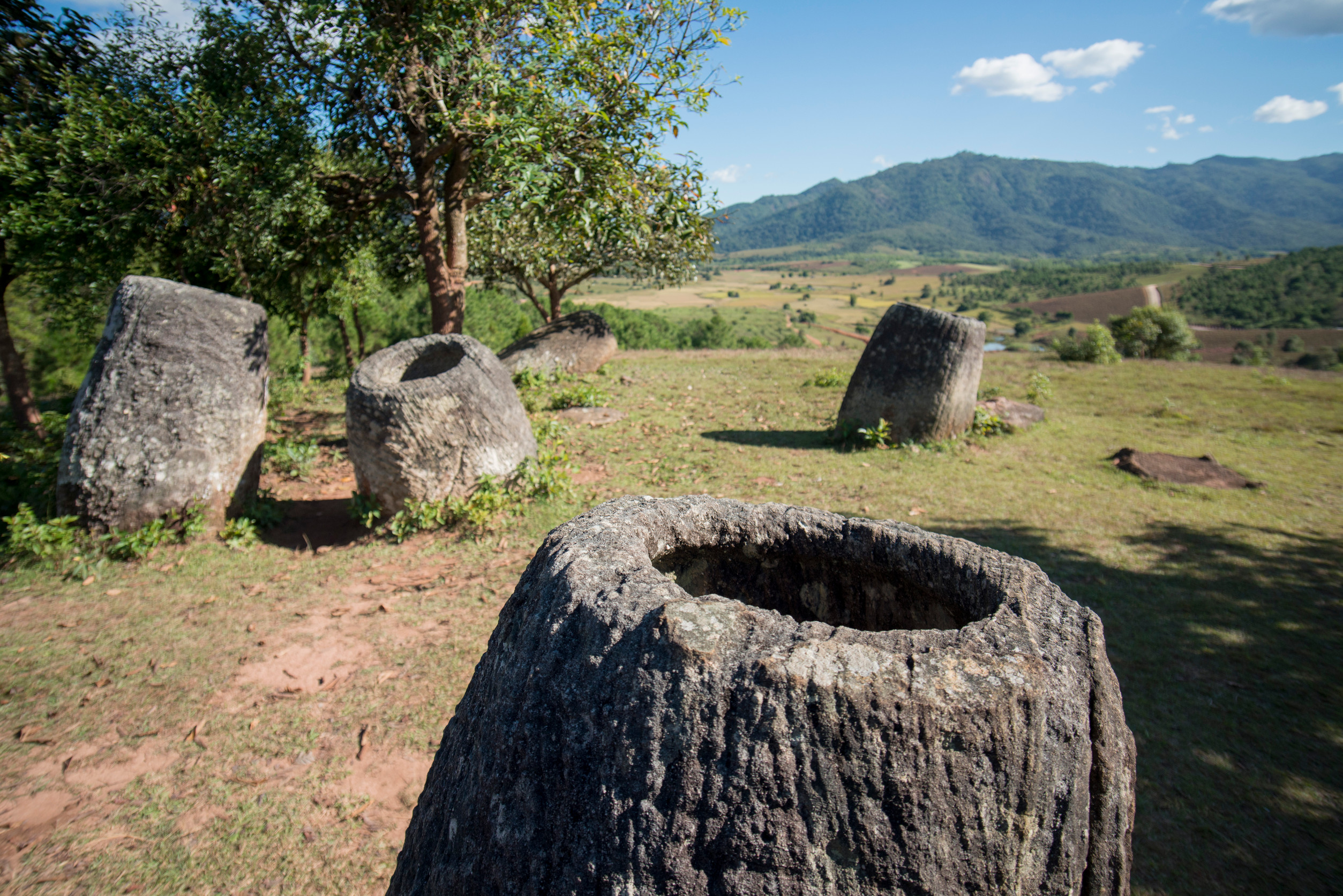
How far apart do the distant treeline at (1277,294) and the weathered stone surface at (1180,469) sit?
68.7m

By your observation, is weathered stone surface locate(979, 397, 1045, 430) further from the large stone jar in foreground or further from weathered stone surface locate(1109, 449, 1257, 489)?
the large stone jar in foreground

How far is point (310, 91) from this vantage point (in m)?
8.32

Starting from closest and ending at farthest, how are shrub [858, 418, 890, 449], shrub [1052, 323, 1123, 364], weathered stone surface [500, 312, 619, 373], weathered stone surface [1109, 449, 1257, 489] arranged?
weathered stone surface [1109, 449, 1257, 489]
shrub [858, 418, 890, 449]
weathered stone surface [500, 312, 619, 373]
shrub [1052, 323, 1123, 364]

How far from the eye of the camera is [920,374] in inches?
366

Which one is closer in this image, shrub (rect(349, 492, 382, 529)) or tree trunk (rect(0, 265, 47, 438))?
shrub (rect(349, 492, 382, 529))

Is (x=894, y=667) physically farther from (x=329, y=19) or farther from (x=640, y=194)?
(x=329, y=19)

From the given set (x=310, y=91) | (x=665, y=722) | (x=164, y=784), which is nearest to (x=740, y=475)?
(x=164, y=784)

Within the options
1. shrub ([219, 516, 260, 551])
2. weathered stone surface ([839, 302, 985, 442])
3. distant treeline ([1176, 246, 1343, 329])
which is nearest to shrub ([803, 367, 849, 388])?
weathered stone surface ([839, 302, 985, 442])

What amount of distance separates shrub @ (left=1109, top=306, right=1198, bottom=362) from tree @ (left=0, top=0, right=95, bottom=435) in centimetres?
3020

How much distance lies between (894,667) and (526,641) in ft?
3.70

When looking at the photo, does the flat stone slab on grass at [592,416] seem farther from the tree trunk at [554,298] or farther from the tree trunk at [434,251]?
the tree trunk at [554,298]

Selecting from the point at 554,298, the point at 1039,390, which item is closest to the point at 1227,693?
the point at 1039,390

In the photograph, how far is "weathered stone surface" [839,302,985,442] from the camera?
9172 millimetres

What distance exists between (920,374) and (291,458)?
827 centimetres
